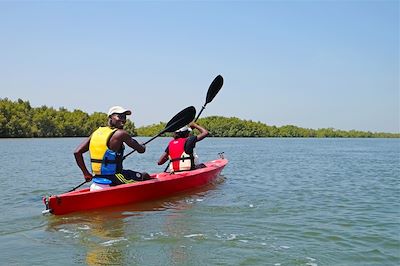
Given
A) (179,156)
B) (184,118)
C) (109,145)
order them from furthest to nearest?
1. (179,156)
2. (184,118)
3. (109,145)

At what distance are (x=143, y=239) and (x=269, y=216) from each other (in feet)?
8.50

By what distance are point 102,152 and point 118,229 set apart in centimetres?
151

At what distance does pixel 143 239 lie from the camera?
599 cm

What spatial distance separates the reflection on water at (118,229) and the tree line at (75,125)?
52717mm

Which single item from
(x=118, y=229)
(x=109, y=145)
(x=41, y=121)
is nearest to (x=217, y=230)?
(x=118, y=229)

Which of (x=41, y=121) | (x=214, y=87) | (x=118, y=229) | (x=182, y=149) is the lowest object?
(x=118, y=229)

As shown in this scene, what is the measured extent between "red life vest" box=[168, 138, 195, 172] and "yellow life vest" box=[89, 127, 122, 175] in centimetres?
280

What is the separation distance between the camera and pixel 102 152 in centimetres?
748

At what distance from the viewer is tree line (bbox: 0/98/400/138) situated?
5791cm

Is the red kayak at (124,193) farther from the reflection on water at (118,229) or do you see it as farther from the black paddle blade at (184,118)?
the black paddle blade at (184,118)

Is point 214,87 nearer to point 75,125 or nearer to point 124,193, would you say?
point 124,193

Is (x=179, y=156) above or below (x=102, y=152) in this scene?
below

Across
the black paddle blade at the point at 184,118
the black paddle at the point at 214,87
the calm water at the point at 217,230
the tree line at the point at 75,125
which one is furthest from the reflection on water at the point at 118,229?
the tree line at the point at 75,125

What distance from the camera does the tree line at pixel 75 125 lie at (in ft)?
190
